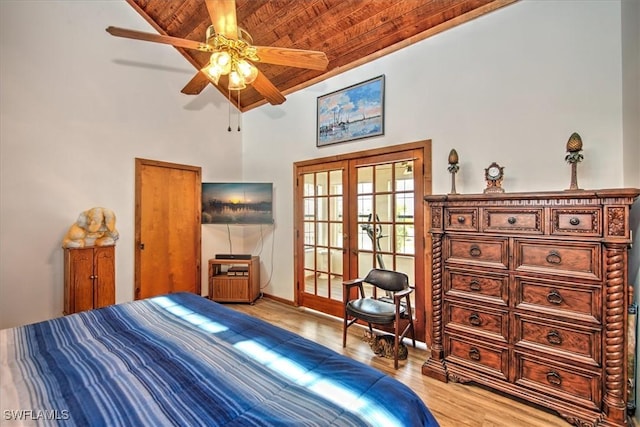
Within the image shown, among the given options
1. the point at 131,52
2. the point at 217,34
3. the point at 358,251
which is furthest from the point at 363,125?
the point at 131,52

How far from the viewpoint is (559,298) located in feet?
6.00

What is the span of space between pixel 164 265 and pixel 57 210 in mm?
1341

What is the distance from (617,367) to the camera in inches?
64.8

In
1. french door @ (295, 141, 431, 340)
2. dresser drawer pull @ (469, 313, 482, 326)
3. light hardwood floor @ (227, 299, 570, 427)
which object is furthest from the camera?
french door @ (295, 141, 431, 340)

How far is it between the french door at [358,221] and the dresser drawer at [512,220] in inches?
29.9

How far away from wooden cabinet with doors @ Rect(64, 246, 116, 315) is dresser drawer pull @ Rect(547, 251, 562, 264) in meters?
4.03

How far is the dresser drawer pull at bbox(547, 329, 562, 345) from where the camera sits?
71.9 inches

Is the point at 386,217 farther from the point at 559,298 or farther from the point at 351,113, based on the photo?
the point at 559,298

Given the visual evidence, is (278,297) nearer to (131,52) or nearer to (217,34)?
(217,34)

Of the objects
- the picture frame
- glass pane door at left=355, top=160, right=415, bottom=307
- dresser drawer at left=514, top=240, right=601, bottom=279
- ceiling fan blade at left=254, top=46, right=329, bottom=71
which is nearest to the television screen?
the picture frame

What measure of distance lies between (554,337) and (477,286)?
20.4 inches

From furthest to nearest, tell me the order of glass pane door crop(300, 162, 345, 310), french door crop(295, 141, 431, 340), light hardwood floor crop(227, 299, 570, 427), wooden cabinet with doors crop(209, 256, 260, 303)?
1. wooden cabinet with doors crop(209, 256, 260, 303)
2. glass pane door crop(300, 162, 345, 310)
3. french door crop(295, 141, 431, 340)
4. light hardwood floor crop(227, 299, 570, 427)

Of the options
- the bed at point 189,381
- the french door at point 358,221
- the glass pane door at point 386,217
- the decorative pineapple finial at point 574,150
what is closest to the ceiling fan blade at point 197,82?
the french door at point 358,221

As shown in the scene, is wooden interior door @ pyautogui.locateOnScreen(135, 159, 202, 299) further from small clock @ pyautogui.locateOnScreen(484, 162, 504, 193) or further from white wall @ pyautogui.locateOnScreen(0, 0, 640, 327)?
small clock @ pyautogui.locateOnScreen(484, 162, 504, 193)
